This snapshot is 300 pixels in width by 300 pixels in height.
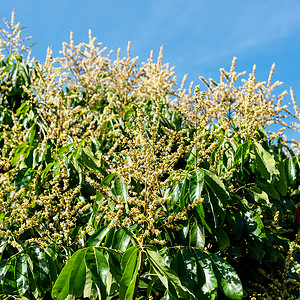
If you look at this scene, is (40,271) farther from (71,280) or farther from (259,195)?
(259,195)

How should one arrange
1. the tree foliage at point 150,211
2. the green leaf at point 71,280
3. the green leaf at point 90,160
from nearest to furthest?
the green leaf at point 71,280 → the tree foliage at point 150,211 → the green leaf at point 90,160

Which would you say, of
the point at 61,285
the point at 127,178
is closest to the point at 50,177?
the point at 127,178

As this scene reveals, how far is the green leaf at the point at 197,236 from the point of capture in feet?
7.01

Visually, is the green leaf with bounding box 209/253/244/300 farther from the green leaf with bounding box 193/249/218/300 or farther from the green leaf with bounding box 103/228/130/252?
the green leaf with bounding box 103/228/130/252

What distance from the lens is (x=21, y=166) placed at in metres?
2.89

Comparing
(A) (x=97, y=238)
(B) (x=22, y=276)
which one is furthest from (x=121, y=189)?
(B) (x=22, y=276)

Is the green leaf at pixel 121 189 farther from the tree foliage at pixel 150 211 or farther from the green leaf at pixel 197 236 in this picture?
the green leaf at pixel 197 236

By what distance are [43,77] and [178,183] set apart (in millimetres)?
1950

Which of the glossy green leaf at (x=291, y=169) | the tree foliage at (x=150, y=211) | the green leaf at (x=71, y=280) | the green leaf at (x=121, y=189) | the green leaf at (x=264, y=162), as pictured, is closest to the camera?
the green leaf at (x=71, y=280)

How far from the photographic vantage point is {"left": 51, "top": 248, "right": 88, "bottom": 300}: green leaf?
169 cm

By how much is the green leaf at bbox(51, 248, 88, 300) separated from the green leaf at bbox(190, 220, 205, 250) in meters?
0.67

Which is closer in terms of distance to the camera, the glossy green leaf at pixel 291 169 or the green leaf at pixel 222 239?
the green leaf at pixel 222 239

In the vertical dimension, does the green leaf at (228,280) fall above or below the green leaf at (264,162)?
below

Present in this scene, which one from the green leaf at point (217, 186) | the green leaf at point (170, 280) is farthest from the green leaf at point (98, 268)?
the green leaf at point (217, 186)
